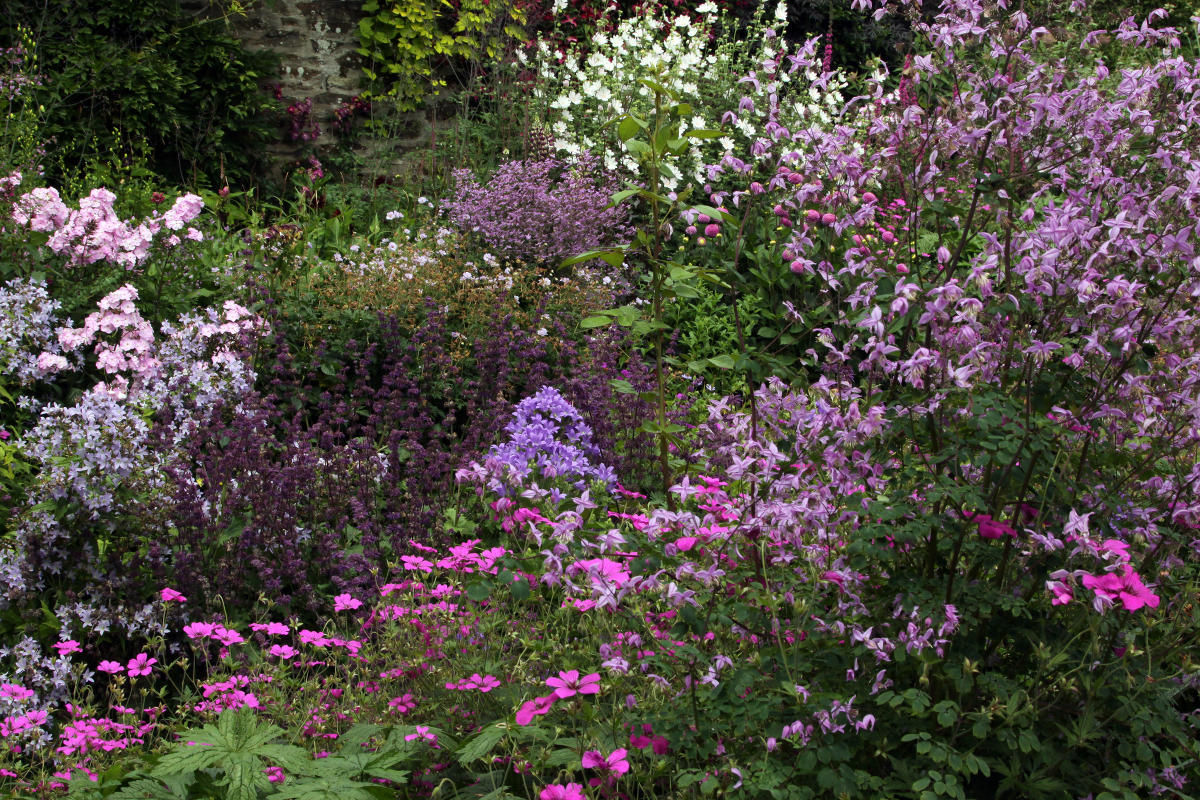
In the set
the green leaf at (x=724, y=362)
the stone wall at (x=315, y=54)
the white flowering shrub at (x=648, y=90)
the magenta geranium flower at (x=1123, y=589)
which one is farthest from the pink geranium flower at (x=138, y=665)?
the stone wall at (x=315, y=54)

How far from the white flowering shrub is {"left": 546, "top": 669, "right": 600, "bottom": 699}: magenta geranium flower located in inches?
206

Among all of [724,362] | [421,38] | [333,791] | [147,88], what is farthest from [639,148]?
[421,38]

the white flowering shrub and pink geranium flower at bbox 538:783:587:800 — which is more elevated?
the white flowering shrub

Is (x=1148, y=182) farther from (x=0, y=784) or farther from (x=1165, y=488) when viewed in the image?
(x=0, y=784)

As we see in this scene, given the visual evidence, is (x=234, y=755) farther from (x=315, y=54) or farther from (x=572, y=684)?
(x=315, y=54)

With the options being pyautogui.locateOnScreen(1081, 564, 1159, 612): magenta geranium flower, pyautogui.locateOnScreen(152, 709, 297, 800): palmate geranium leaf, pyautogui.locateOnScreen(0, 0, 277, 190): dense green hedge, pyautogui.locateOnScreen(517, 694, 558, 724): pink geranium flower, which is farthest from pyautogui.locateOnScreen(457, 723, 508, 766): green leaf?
pyautogui.locateOnScreen(0, 0, 277, 190): dense green hedge

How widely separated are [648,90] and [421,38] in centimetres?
204

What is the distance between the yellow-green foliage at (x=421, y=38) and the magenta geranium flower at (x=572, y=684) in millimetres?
7003

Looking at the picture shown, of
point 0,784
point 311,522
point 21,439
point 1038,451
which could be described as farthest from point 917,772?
point 21,439

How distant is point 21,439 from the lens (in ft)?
12.3

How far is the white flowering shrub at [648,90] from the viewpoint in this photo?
7.24 meters

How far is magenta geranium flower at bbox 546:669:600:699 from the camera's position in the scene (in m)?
2.10

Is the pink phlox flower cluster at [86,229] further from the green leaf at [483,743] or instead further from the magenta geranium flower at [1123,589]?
the magenta geranium flower at [1123,589]

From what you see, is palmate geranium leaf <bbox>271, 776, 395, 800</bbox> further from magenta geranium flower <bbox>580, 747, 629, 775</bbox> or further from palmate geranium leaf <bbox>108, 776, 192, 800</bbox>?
magenta geranium flower <bbox>580, 747, 629, 775</bbox>
